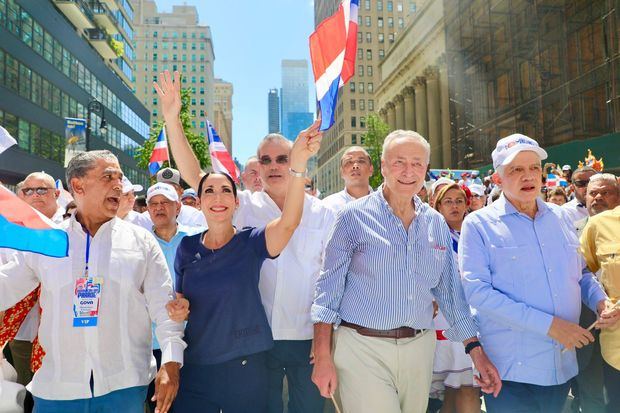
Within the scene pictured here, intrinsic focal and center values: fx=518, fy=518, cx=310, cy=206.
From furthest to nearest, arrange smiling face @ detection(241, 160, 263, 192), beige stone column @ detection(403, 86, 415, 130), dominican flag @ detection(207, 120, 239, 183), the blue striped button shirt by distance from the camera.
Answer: beige stone column @ detection(403, 86, 415, 130) → dominican flag @ detection(207, 120, 239, 183) → smiling face @ detection(241, 160, 263, 192) → the blue striped button shirt

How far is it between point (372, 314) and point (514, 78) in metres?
31.8

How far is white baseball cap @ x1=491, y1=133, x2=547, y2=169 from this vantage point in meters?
3.29

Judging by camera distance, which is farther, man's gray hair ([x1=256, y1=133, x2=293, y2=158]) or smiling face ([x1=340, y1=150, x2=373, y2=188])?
smiling face ([x1=340, y1=150, x2=373, y2=188])

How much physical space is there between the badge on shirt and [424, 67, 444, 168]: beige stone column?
50.3m

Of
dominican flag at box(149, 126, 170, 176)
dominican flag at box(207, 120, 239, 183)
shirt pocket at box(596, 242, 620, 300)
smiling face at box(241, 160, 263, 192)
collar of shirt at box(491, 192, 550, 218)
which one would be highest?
dominican flag at box(149, 126, 170, 176)

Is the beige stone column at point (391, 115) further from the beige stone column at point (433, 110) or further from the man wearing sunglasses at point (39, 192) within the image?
the man wearing sunglasses at point (39, 192)

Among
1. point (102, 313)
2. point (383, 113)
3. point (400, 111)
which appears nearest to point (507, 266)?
point (102, 313)

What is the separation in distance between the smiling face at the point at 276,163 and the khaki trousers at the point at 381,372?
1348 mm

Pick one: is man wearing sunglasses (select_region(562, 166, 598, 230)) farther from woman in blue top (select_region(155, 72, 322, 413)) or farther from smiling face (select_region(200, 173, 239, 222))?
smiling face (select_region(200, 173, 239, 222))

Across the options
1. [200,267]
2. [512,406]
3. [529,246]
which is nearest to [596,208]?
[529,246]

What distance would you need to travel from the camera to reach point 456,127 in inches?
1649

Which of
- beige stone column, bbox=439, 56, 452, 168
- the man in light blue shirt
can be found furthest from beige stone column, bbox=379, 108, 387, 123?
the man in light blue shirt

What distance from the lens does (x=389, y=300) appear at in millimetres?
3045

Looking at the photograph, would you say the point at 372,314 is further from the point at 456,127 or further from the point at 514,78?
the point at 456,127
